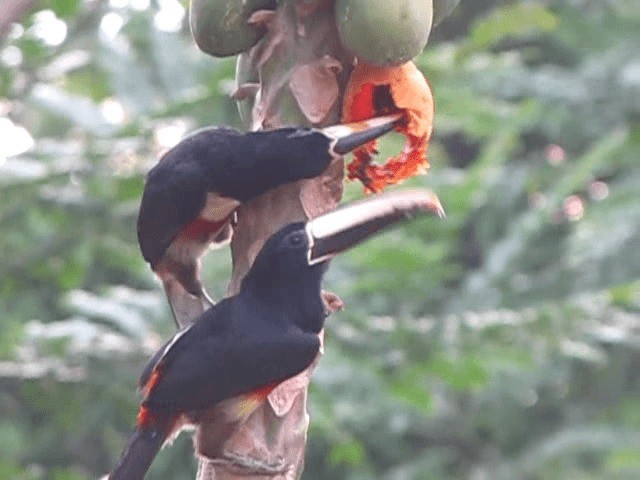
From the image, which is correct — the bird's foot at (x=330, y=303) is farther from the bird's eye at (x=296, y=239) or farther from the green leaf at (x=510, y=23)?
the green leaf at (x=510, y=23)

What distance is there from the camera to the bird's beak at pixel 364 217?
49.9 inches

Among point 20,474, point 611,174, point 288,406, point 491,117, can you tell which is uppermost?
point 288,406

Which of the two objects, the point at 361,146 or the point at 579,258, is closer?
the point at 361,146

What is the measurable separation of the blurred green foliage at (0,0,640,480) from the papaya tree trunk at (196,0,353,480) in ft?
3.41

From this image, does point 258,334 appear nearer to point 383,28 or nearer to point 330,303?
point 330,303

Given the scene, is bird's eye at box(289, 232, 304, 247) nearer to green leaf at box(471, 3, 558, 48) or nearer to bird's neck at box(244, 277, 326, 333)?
bird's neck at box(244, 277, 326, 333)

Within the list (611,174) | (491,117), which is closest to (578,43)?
(611,174)

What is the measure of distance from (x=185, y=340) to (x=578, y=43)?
3531 mm

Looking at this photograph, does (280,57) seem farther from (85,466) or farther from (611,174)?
(611,174)

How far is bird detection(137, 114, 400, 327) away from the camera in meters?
1.27

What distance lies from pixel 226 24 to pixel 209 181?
0.14 metres

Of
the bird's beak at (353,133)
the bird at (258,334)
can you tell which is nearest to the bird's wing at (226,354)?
the bird at (258,334)

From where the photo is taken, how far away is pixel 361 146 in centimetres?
130

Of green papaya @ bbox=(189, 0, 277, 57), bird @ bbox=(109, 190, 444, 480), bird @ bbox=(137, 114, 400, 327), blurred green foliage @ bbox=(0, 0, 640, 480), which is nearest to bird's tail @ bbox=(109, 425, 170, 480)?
bird @ bbox=(109, 190, 444, 480)
